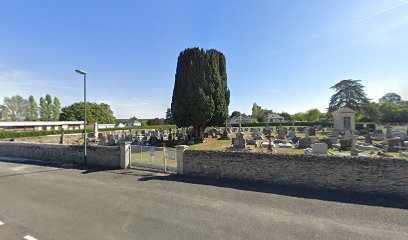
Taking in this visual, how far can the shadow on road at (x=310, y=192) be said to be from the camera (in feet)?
20.3

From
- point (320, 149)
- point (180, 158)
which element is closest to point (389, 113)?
point (320, 149)

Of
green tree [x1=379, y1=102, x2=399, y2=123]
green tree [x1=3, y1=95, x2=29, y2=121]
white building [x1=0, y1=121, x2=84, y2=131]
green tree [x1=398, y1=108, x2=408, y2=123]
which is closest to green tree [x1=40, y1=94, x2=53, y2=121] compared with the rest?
green tree [x1=3, y1=95, x2=29, y2=121]

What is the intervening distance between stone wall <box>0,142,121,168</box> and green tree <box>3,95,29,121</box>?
107m

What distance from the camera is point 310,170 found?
297 inches

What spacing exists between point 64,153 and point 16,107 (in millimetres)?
118760

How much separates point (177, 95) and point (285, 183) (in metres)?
16.0

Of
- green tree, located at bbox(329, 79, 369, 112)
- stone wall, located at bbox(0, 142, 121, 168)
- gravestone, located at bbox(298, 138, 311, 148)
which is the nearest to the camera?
stone wall, located at bbox(0, 142, 121, 168)

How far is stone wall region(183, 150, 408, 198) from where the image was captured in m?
6.66

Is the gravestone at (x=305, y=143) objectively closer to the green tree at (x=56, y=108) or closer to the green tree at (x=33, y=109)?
the green tree at (x=56, y=108)

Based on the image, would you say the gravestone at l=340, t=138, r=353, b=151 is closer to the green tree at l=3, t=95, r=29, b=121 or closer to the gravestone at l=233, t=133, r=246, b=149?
the gravestone at l=233, t=133, r=246, b=149

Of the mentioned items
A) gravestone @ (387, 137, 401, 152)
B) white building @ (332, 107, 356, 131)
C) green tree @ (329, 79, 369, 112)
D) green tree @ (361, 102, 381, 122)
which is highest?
green tree @ (329, 79, 369, 112)

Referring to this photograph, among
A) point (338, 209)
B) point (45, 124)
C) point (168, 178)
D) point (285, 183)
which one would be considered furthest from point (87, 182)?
point (45, 124)

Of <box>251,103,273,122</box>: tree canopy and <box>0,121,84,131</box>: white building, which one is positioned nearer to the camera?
<box>0,121,84,131</box>: white building

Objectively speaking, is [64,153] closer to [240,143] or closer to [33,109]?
[240,143]
